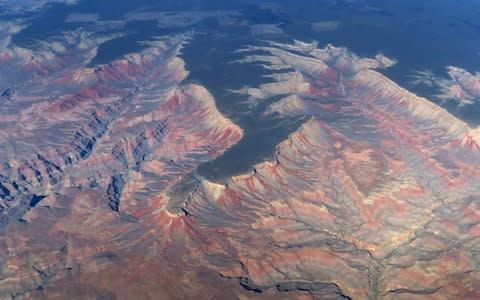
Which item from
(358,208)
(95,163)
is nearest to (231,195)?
(358,208)

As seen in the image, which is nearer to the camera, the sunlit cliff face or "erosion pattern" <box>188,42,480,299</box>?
the sunlit cliff face

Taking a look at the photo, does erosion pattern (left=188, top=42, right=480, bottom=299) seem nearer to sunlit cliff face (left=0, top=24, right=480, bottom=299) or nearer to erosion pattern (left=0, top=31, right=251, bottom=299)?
sunlit cliff face (left=0, top=24, right=480, bottom=299)

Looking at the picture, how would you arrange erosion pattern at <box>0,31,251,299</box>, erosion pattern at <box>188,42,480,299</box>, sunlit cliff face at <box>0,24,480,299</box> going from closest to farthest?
1. sunlit cliff face at <box>0,24,480,299</box>
2. erosion pattern at <box>188,42,480,299</box>
3. erosion pattern at <box>0,31,251,299</box>

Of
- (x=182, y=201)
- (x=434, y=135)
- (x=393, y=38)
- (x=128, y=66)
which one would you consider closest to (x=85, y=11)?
(x=128, y=66)

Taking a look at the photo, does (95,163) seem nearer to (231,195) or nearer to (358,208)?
(231,195)

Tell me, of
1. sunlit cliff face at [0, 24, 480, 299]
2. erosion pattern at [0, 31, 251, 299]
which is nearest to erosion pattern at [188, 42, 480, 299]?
sunlit cliff face at [0, 24, 480, 299]
